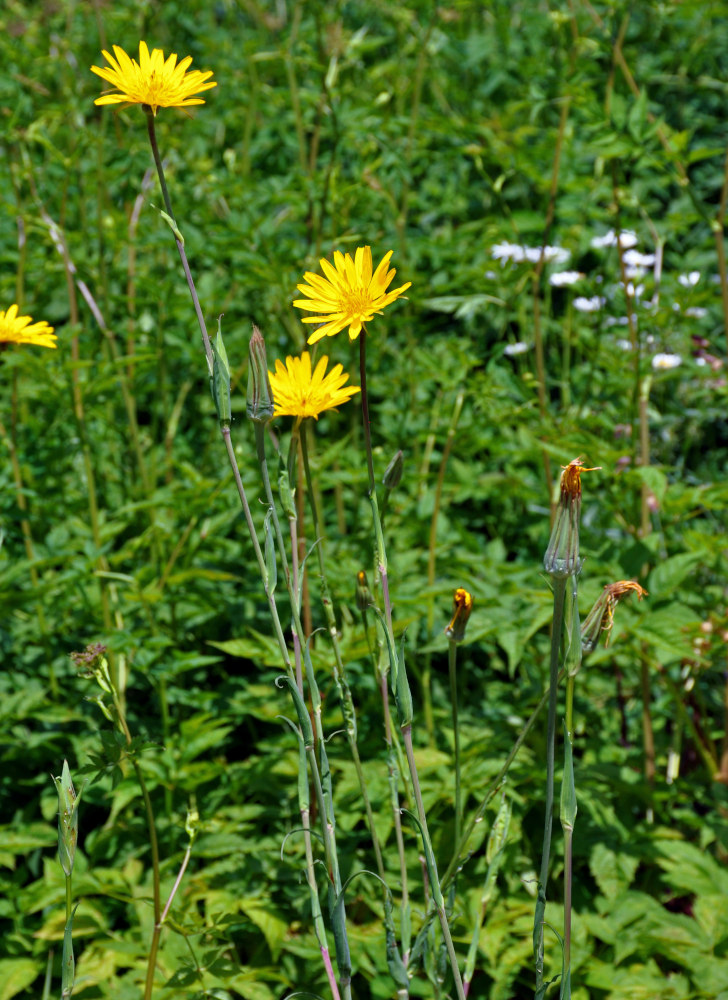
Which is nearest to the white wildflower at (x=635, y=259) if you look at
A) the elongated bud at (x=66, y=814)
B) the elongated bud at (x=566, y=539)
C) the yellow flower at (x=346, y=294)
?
the yellow flower at (x=346, y=294)

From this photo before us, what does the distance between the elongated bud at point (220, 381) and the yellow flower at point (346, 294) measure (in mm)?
97

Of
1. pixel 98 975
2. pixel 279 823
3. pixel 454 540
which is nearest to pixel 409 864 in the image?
pixel 279 823

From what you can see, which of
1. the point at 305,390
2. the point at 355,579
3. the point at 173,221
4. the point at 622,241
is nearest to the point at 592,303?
the point at 622,241

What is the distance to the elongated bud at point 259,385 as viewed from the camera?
1.05m

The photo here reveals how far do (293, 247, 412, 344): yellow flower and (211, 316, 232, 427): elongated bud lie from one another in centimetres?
10

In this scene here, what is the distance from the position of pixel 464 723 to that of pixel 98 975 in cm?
94

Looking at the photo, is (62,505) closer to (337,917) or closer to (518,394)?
(518,394)

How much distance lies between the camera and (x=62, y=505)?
8.14 feet

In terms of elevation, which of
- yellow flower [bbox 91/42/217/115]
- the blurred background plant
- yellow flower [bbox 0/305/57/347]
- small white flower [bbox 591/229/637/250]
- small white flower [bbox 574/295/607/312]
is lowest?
the blurred background plant

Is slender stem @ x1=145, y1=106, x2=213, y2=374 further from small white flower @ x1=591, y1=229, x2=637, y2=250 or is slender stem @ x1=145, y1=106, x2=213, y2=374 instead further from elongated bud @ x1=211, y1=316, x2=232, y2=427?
small white flower @ x1=591, y1=229, x2=637, y2=250

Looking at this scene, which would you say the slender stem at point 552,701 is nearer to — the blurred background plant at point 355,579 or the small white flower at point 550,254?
→ the blurred background plant at point 355,579

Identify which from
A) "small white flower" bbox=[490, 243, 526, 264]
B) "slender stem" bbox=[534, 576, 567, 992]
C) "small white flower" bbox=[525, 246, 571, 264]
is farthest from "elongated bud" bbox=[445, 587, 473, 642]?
"small white flower" bbox=[490, 243, 526, 264]

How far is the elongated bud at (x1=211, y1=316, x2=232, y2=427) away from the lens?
1041mm

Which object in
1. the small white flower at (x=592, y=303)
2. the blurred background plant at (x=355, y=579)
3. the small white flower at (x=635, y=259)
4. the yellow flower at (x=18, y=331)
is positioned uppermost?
the small white flower at (x=635, y=259)
